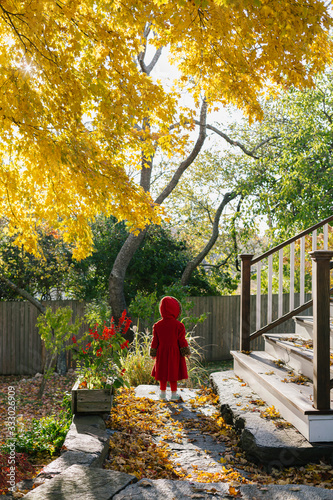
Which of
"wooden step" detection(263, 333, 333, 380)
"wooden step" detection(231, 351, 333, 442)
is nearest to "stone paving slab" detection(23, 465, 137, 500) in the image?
"wooden step" detection(231, 351, 333, 442)

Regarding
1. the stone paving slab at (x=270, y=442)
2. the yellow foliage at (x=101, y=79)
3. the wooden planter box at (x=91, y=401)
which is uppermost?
the yellow foliage at (x=101, y=79)

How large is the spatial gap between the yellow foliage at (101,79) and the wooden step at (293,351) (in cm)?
216

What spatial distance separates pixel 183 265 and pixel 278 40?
755 cm

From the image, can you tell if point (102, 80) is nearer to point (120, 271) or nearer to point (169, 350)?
point (169, 350)

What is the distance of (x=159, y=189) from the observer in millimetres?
16562

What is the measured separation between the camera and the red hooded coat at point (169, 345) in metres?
5.30

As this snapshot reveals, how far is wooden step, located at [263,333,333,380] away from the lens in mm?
4375

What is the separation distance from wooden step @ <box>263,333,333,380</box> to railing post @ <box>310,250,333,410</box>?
629 mm

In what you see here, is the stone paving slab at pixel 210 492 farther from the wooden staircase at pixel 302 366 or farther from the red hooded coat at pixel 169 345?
the red hooded coat at pixel 169 345

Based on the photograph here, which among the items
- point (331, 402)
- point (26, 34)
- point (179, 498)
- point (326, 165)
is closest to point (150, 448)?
point (179, 498)

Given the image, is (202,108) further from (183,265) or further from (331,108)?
(183,265)

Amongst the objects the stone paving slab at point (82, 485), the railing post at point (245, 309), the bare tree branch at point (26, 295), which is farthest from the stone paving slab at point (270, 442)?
the bare tree branch at point (26, 295)

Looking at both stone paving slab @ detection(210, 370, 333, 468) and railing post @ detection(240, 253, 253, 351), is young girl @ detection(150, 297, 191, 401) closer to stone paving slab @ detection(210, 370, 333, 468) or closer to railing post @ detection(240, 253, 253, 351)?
railing post @ detection(240, 253, 253, 351)

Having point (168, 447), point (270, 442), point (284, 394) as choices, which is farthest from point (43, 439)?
point (284, 394)
